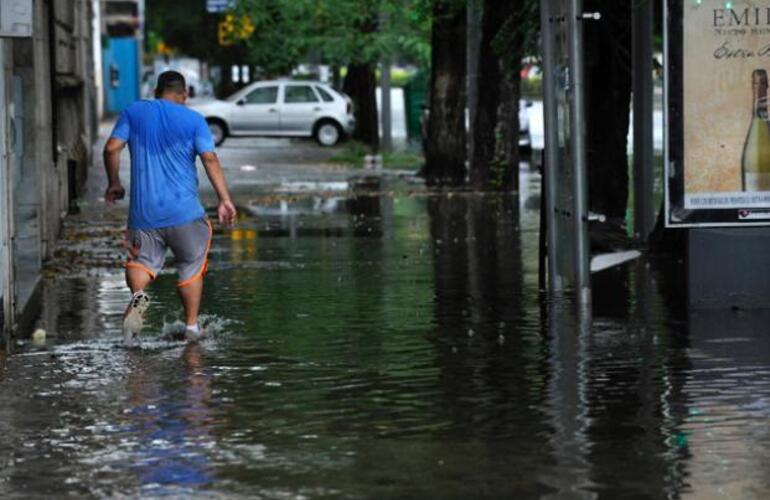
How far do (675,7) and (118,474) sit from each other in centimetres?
599

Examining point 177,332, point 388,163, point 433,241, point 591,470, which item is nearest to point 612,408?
point 591,470

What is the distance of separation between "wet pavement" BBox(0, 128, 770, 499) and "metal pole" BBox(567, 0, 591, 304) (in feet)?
0.96

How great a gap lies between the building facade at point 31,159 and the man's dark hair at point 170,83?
0.90 m

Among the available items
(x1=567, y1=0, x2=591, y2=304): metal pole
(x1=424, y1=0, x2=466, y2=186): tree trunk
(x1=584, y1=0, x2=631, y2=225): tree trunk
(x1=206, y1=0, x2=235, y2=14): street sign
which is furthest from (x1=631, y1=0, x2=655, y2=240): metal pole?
(x1=206, y1=0, x2=235, y2=14): street sign

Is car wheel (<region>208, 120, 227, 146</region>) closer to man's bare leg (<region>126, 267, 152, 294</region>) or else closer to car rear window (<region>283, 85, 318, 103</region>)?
car rear window (<region>283, 85, 318, 103</region>)

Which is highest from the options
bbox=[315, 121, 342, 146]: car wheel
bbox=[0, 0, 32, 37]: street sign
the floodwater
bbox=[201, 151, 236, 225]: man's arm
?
bbox=[0, 0, 32, 37]: street sign

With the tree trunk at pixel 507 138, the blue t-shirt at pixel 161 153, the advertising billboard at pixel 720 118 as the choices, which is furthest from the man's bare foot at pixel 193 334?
the tree trunk at pixel 507 138

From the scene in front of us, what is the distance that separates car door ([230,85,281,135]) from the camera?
4603 centimetres

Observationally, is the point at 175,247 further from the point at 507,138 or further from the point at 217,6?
the point at 217,6

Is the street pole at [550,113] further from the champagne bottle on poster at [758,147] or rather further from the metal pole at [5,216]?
the metal pole at [5,216]

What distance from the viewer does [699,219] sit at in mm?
12930

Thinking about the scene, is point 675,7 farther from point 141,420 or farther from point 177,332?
point 141,420

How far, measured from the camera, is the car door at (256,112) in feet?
151

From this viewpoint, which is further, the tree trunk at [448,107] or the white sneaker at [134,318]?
the tree trunk at [448,107]
